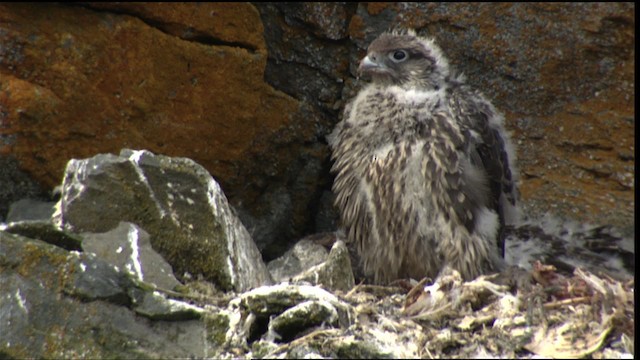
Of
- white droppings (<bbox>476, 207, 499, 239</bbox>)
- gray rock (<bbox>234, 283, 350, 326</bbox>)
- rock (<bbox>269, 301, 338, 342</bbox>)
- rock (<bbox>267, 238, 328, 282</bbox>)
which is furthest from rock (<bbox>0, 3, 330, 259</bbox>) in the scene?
rock (<bbox>269, 301, 338, 342</bbox>)

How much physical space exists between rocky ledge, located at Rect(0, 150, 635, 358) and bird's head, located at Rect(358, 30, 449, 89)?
1079 mm

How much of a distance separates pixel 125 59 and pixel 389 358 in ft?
6.22

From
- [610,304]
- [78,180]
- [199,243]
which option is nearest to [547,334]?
[610,304]

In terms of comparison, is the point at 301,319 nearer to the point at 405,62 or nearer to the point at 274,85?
the point at 274,85

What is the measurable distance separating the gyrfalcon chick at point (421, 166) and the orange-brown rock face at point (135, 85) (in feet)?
1.31

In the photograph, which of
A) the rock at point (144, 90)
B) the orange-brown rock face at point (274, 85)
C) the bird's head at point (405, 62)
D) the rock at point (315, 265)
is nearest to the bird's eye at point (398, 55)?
the bird's head at point (405, 62)

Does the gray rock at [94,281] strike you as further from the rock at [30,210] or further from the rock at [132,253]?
the rock at [30,210]

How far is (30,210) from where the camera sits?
12.9 feet

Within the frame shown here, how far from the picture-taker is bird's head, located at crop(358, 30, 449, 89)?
4.21 meters

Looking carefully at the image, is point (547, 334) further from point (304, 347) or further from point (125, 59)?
point (125, 59)

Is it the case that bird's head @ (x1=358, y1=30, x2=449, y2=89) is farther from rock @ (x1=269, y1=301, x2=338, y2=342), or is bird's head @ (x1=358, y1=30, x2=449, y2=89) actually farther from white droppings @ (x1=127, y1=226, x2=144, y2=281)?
rock @ (x1=269, y1=301, x2=338, y2=342)

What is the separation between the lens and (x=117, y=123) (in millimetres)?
4000

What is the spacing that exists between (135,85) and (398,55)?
1.19 m

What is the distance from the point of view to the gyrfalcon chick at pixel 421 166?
13.5ft
